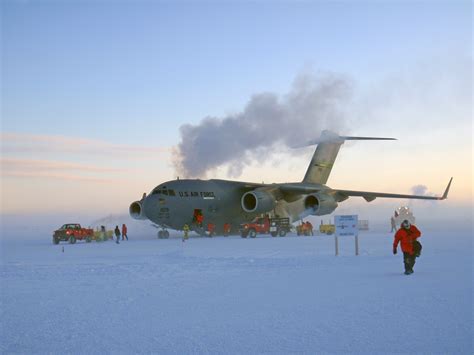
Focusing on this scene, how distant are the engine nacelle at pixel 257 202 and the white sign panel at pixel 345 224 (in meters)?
16.4

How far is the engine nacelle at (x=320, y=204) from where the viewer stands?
37.6 m

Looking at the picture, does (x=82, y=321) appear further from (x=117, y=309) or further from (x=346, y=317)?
(x=346, y=317)

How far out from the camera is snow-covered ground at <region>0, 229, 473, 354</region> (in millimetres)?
6844

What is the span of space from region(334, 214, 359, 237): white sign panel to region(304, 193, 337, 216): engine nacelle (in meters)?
17.5

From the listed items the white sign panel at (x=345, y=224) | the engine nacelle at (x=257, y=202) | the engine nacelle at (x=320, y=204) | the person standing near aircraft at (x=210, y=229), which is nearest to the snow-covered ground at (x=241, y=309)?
the white sign panel at (x=345, y=224)

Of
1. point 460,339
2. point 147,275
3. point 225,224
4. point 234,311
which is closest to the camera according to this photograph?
point 460,339

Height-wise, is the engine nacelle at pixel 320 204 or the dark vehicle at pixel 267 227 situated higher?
the engine nacelle at pixel 320 204

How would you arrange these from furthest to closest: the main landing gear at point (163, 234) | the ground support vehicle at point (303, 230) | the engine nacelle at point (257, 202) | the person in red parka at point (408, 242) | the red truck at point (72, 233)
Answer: the ground support vehicle at point (303, 230), the engine nacelle at point (257, 202), the main landing gear at point (163, 234), the red truck at point (72, 233), the person in red parka at point (408, 242)

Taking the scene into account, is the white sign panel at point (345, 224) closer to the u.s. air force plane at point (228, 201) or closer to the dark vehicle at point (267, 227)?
the dark vehicle at point (267, 227)

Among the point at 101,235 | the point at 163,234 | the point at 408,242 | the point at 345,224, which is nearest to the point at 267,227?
the point at 163,234

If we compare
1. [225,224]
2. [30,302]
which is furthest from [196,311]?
[225,224]

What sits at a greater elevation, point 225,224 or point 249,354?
point 225,224

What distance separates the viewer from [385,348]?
647 cm

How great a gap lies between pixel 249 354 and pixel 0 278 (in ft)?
32.2
